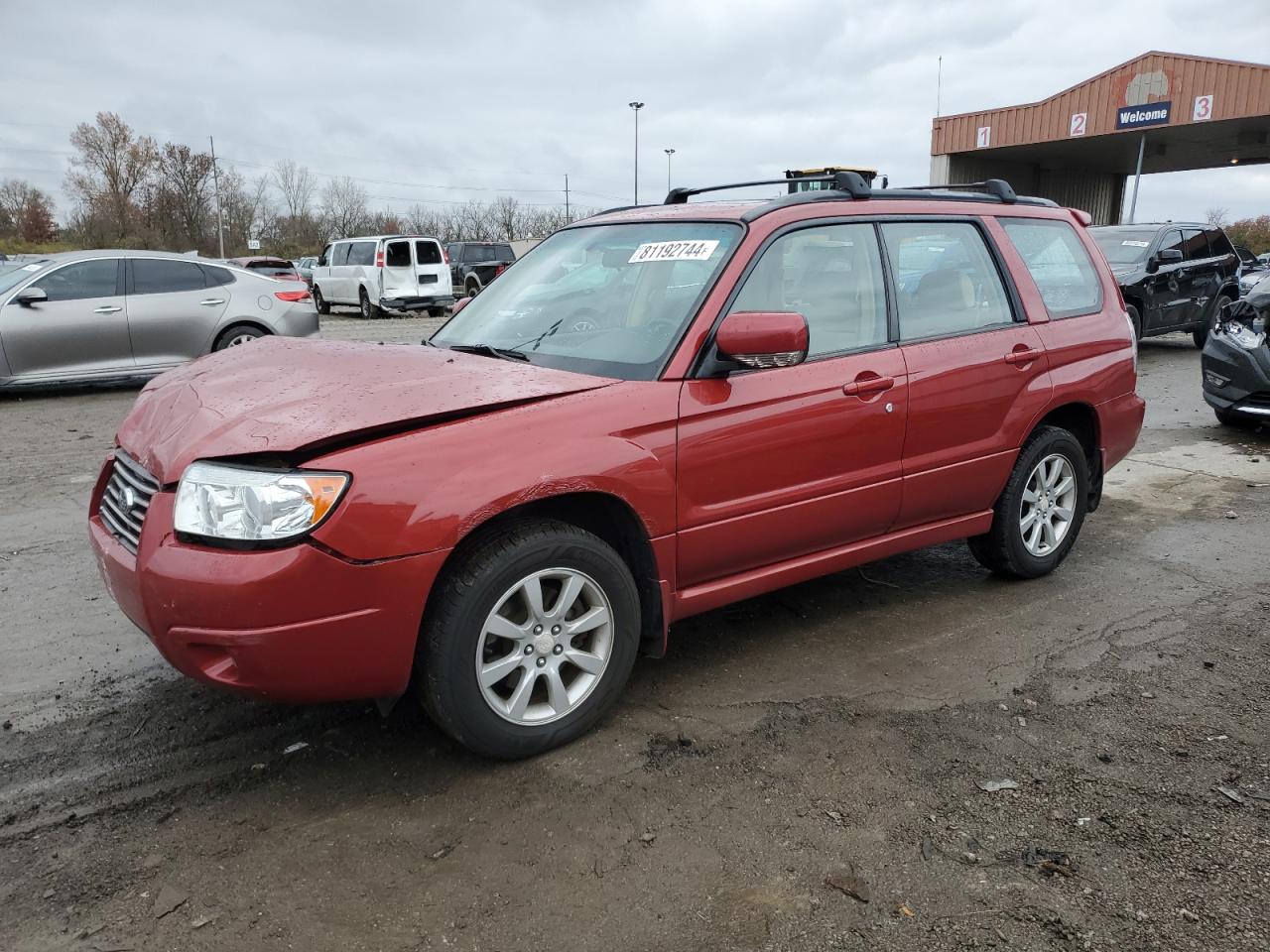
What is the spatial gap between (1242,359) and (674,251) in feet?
20.4

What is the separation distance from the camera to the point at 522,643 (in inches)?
115

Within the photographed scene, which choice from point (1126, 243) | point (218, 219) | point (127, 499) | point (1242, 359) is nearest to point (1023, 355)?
point (127, 499)

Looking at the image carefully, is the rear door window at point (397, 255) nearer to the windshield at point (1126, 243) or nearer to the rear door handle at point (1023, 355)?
the windshield at point (1126, 243)

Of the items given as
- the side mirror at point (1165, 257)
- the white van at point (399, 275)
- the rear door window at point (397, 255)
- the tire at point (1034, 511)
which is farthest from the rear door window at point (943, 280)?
the rear door window at point (397, 255)

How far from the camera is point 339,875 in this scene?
246 cm

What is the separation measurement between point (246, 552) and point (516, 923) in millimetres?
1179

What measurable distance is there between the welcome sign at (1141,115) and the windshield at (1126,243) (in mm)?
16669

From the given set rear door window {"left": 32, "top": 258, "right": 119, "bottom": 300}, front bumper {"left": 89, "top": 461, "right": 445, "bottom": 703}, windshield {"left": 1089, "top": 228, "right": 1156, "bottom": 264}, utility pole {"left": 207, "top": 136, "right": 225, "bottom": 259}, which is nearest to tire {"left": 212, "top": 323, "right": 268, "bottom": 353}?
rear door window {"left": 32, "top": 258, "right": 119, "bottom": 300}

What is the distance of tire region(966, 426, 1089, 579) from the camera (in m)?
4.41

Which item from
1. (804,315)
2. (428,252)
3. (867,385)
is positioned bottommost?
(867,385)

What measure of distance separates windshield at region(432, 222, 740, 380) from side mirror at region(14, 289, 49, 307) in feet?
24.5

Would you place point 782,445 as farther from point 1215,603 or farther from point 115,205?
point 115,205

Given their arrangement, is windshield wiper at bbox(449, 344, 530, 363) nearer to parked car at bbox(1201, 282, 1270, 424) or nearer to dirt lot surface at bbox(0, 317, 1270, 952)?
dirt lot surface at bbox(0, 317, 1270, 952)

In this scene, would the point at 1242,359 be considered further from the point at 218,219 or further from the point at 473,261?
the point at 218,219
